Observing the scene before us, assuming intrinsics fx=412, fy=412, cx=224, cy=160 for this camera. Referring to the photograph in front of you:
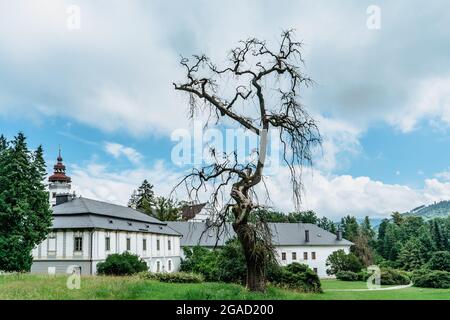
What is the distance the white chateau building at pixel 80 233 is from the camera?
24203 mm

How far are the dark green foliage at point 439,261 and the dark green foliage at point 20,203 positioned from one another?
19988 mm

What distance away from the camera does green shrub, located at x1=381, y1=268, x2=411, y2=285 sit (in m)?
20.2

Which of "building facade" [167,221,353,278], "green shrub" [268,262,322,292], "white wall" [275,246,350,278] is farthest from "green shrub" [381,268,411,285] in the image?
"building facade" [167,221,353,278]

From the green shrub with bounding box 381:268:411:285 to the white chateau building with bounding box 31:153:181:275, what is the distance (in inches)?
619

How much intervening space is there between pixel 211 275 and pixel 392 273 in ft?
30.7

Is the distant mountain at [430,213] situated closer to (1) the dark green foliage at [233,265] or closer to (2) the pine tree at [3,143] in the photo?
(1) the dark green foliage at [233,265]

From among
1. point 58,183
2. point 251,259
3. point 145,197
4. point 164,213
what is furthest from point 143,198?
point 251,259

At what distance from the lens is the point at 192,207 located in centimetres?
1003

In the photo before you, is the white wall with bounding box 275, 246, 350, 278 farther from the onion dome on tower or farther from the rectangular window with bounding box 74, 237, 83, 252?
the onion dome on tower

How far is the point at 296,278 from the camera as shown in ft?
43.2

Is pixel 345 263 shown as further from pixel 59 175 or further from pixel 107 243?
pixel 59 175

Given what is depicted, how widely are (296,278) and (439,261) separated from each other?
43.7ft
